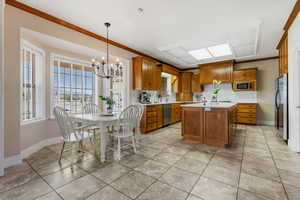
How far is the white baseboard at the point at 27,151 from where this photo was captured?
2.11 m

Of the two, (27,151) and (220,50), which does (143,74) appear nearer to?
(220,50)

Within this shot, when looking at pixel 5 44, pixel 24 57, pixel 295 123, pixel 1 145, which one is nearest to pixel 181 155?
pixel 295 123

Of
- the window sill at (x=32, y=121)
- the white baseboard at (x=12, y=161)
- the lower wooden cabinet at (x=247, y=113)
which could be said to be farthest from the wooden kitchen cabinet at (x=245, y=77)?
the white baseboard at (x=12, y=161)

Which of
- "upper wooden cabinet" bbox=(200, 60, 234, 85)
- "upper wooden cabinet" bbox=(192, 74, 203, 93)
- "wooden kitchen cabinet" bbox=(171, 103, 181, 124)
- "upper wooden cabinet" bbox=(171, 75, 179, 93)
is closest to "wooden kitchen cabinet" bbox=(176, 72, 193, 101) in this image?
"upper wooden cabinet" bbox=(192, 74, 203, 93)

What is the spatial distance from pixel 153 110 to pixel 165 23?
2.51 m

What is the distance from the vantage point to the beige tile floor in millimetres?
1507

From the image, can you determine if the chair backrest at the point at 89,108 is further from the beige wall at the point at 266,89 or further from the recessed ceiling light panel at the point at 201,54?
the beige wall at the point at 266,89

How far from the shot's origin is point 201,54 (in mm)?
4707

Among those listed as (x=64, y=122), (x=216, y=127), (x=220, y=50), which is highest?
(x=220, y=50)

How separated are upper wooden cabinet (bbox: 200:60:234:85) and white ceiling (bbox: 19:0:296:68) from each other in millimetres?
1563

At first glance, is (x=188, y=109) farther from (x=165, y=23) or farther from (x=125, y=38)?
(x=125, y=38)

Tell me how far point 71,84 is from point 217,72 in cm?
551

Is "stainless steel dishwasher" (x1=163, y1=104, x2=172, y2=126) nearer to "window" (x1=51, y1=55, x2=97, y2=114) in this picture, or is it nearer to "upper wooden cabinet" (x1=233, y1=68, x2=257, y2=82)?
"window" (x1=51, y1=55, x2=97, y2=114)

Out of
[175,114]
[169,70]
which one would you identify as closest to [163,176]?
[175,114]
